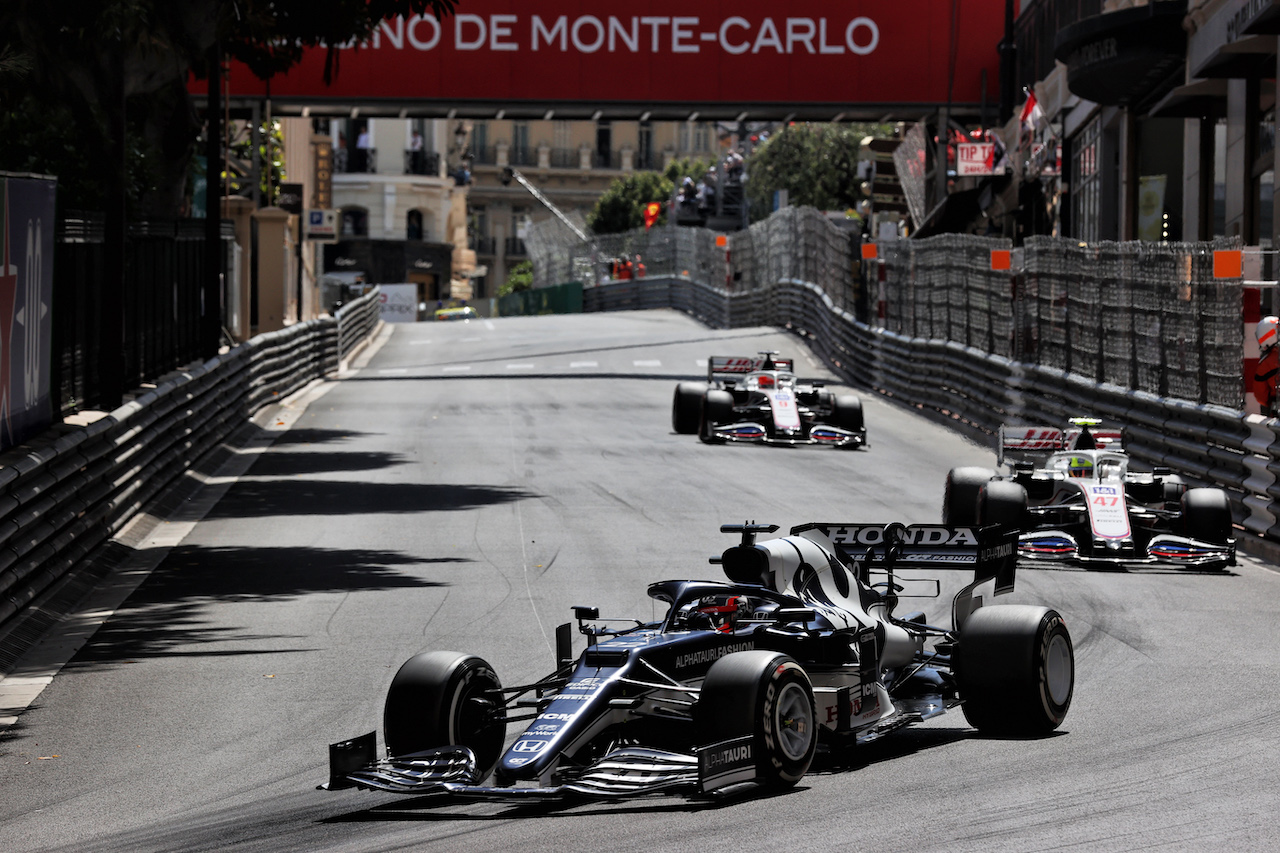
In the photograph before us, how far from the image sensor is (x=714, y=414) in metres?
21.3

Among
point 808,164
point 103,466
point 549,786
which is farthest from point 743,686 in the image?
point 808,164

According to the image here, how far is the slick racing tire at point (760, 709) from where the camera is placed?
6285 millimetres

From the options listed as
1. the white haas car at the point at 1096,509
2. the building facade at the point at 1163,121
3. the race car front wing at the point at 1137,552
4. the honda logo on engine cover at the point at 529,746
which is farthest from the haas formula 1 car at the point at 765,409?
the honda logo on engine cover at the point at 529,746

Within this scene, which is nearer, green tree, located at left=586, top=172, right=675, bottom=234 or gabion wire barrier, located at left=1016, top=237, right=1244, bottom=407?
gabion wire barrier, located at left=1016, top=237, right=1244, bottom=407

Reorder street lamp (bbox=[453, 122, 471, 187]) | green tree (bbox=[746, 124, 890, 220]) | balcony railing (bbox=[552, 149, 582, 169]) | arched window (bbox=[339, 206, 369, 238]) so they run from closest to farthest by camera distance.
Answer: green tree (bbox=[746, 124, 890, 220]), arched window (bbox=[339, 206, 369, 238]), street lamp (bbox=[453, 122, 471, 187]), balcony railing (bbox=[552, 149, 582, 169])

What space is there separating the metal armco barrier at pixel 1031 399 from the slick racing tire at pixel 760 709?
7.77m

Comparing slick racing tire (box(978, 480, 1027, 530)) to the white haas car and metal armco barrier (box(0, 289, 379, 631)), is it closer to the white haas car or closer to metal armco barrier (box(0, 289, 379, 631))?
the white haas car

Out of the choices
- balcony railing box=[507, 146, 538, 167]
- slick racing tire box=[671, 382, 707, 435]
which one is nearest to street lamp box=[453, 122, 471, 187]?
balcony railing box=[507, 146, 538, 167]

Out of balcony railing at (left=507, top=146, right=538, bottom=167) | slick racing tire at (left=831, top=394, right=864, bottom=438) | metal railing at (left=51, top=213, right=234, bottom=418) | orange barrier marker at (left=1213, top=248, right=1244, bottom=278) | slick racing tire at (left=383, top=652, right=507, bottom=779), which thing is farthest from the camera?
balcony railing at (left=507, top=146, right=538, bottom=167)

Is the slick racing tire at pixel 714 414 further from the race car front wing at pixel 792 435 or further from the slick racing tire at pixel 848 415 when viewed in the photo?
the slick racing tire at pixel 848 415

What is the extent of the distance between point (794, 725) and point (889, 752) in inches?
34.0

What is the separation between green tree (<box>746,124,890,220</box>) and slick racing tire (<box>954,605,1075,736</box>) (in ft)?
214

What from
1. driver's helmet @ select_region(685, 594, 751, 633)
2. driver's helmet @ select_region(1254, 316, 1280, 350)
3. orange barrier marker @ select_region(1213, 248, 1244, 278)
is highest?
orange barrier marker @ select_region(1213, 248, 1244, 278)

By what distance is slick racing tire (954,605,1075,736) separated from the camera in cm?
735
